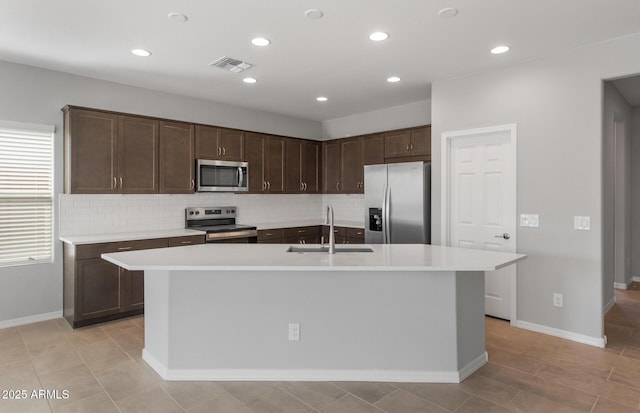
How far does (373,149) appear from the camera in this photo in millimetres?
5887

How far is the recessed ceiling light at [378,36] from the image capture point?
3.23m

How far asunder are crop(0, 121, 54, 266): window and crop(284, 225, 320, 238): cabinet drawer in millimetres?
2921

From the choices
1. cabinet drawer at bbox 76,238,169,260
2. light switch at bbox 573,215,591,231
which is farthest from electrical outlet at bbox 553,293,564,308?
cabinet drawer at bbox 76,238,169,260

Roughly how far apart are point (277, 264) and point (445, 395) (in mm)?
1404

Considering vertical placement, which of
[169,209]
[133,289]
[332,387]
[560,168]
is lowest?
[332,387]

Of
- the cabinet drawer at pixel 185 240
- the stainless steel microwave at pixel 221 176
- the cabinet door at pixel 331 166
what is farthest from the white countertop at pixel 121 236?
the cabinet door at pixel 331 166

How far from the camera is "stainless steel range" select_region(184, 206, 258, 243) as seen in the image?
503 cm

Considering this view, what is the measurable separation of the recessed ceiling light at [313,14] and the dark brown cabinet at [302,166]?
3327 mm

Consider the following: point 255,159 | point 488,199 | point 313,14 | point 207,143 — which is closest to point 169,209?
point 207,143

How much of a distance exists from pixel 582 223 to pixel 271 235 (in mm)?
3707

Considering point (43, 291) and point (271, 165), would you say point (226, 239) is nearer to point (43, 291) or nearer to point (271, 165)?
point (271, 165)

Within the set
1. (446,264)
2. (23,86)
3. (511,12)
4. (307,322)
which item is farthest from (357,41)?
(23,86)

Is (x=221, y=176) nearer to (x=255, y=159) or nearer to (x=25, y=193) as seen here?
(x=255, y=159)

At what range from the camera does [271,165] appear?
5.98 m
